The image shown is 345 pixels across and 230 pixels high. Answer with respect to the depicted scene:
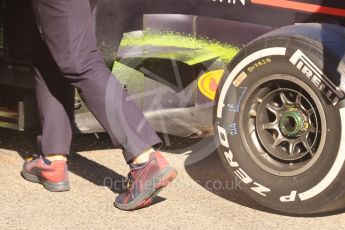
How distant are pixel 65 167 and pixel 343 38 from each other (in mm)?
1655

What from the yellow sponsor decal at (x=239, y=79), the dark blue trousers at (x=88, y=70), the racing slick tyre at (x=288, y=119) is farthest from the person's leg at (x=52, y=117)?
the yellow sponsor decal at (x=239, y=79)

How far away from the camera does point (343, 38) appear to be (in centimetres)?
342

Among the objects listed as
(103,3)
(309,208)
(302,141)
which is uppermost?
(103,3)

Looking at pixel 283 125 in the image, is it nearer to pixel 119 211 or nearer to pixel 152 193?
pixel 152 193

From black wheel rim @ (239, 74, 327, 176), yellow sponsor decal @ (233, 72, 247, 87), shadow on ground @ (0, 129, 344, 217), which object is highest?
yellow sponsor decal @ (233, 72, 247, 87)

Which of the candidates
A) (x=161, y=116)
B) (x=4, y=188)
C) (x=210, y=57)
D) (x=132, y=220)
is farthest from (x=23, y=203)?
(x=210, y=57)

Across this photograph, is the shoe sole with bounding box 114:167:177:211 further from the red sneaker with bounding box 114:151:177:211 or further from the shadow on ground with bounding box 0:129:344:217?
the shadow on ground with bounding box 0:129:344:217

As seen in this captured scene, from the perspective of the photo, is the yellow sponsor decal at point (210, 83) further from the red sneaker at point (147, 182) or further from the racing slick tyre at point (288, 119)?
the red sneaker at point (147, 182)

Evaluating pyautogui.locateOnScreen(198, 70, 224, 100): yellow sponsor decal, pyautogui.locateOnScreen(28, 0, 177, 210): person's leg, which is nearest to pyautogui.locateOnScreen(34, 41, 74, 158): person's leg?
pyautogui.locateOnScreen(28, 0, 177, 210): person's leg

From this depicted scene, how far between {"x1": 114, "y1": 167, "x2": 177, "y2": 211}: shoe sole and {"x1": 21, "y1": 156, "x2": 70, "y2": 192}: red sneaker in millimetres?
425

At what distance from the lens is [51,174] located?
3.99m

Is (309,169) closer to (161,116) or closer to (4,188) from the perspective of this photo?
(161,116)

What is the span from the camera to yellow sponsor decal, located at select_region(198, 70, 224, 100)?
4.05 meters

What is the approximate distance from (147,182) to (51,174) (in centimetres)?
64
